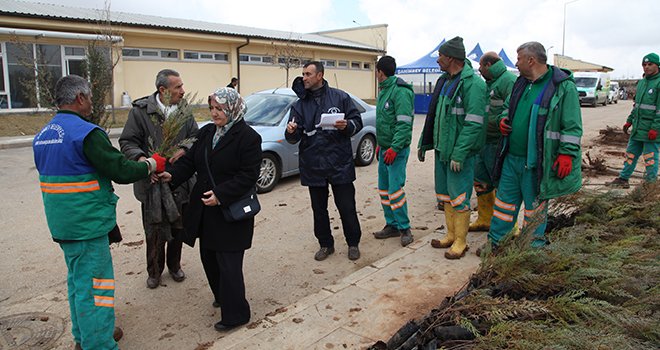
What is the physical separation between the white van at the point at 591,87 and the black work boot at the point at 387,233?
31.8 m

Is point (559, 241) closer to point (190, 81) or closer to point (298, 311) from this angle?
point (298, 311)

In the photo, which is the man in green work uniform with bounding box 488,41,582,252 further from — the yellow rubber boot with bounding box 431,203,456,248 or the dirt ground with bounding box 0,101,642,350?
the dirt ground with bounding box 0,101,642,350

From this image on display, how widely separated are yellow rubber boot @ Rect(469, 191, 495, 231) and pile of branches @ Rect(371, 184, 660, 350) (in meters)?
2.04

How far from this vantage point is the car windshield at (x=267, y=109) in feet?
28.8

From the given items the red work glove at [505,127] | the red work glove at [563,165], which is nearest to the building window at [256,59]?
the red work glove at [505,127]

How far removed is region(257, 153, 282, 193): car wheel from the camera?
8.26 meters

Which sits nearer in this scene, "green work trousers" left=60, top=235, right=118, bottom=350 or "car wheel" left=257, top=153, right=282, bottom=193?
"green work trousers" left=60, top=235, right=118, bottom=350

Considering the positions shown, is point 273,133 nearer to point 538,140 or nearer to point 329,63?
point 538,140

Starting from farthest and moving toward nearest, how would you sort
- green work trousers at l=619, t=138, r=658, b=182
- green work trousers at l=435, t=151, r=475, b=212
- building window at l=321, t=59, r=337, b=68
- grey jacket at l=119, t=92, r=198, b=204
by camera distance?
building window at l=321, t=59, r=337, b=68 → green work trousers at l=619, t=138, r=658, b=182 → green work trousers at l=435, t=151, r=475, b=212 → grey jacket at l=119, t=92, r=198, b=204

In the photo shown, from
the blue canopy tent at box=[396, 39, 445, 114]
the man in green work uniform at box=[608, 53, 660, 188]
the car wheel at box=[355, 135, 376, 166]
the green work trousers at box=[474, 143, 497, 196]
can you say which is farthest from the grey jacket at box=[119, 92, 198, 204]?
the blue canopy tent at box=[396, 39, 445, 114]

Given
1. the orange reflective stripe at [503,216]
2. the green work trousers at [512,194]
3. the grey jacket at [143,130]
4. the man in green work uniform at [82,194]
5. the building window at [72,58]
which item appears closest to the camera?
the man in green work uniform at [82,194]

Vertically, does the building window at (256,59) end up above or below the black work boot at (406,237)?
above

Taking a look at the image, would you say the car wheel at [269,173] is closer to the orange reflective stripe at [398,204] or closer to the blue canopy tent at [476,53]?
the orange reflective stripe at [398,204]

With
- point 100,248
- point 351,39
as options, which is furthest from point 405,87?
point 351,39
